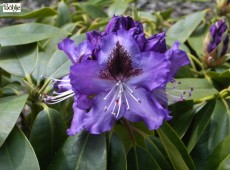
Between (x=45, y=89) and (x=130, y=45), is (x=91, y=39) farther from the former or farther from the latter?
(x=45, y=89)

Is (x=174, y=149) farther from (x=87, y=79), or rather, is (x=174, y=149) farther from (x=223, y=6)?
(x=223, y=6)

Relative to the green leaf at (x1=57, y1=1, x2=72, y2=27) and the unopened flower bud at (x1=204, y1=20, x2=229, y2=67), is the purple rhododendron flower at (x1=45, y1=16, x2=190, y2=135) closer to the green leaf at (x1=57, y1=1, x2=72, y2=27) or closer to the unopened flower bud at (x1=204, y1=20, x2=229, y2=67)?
the unopened flower bud at (x1=204, y1=20, x2=229, y2=67)

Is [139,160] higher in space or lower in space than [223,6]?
lower

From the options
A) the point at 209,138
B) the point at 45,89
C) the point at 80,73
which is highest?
the point at 80,73

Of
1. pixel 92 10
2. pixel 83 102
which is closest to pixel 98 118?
pixel 83 102

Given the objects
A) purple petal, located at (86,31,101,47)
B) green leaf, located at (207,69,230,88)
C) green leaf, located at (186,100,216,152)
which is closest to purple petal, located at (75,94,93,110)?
purple petal, located at (86,31,101,47)

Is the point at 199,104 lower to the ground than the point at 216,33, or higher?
lower

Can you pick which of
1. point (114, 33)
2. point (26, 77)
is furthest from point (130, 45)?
point (26, 77)
